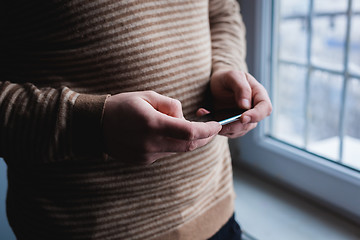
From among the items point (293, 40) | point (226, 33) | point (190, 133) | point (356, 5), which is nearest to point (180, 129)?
point (190, 133)

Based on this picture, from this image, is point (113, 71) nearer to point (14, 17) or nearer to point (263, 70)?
point (14, 17)

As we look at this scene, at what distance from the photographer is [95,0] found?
490 mm

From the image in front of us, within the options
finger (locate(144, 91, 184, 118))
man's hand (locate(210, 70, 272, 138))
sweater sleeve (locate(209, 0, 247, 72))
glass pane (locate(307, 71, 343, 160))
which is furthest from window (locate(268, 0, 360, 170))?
finger (locate(144, 91, 184, 118))

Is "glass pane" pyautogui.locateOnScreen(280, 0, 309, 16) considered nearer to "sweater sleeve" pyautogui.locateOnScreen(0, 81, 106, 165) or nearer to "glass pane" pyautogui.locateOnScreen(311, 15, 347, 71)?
"glass pane" pyautogui.locateOnScreen(311, 15, 347, 71)

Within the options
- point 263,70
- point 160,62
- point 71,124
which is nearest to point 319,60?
point 263,70

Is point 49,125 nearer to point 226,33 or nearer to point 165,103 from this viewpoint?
point 165,103

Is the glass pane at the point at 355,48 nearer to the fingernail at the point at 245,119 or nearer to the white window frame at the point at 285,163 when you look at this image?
the white window frame at the point at 285,163

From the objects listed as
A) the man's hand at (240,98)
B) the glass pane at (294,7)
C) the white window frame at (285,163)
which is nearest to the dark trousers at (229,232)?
the man's hand at (240,98)

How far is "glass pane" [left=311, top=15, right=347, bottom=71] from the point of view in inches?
34.4

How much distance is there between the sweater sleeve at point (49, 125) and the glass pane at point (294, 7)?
70 centimetres

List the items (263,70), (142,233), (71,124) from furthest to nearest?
(263,70), (142,233), (71,124)

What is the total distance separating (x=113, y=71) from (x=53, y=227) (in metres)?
0.26

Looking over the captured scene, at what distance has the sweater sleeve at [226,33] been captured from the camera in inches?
26.6

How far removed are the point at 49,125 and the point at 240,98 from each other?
28 centimetres
